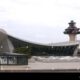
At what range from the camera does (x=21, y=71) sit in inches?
816

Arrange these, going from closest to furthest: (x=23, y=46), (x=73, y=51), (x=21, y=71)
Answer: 1. (x=21, y=71)
2. (x=23, y=46)
3. (x=73, y=51)

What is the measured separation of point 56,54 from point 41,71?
2141 centimetres

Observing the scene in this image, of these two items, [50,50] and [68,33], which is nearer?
[50,50]

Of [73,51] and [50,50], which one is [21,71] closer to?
[50,50]

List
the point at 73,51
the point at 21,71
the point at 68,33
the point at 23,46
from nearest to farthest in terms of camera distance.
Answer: the point at 21,71 → the point at 23,46 → the point at 73,51 → the point at 68,33

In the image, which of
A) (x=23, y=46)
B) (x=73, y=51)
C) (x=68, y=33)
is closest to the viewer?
(x=23, y=46)

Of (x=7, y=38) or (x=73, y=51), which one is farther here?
(x=73, y=51)

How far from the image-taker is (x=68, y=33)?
195 feet

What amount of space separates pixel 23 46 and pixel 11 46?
84.3 inches

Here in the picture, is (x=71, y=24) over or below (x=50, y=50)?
over
